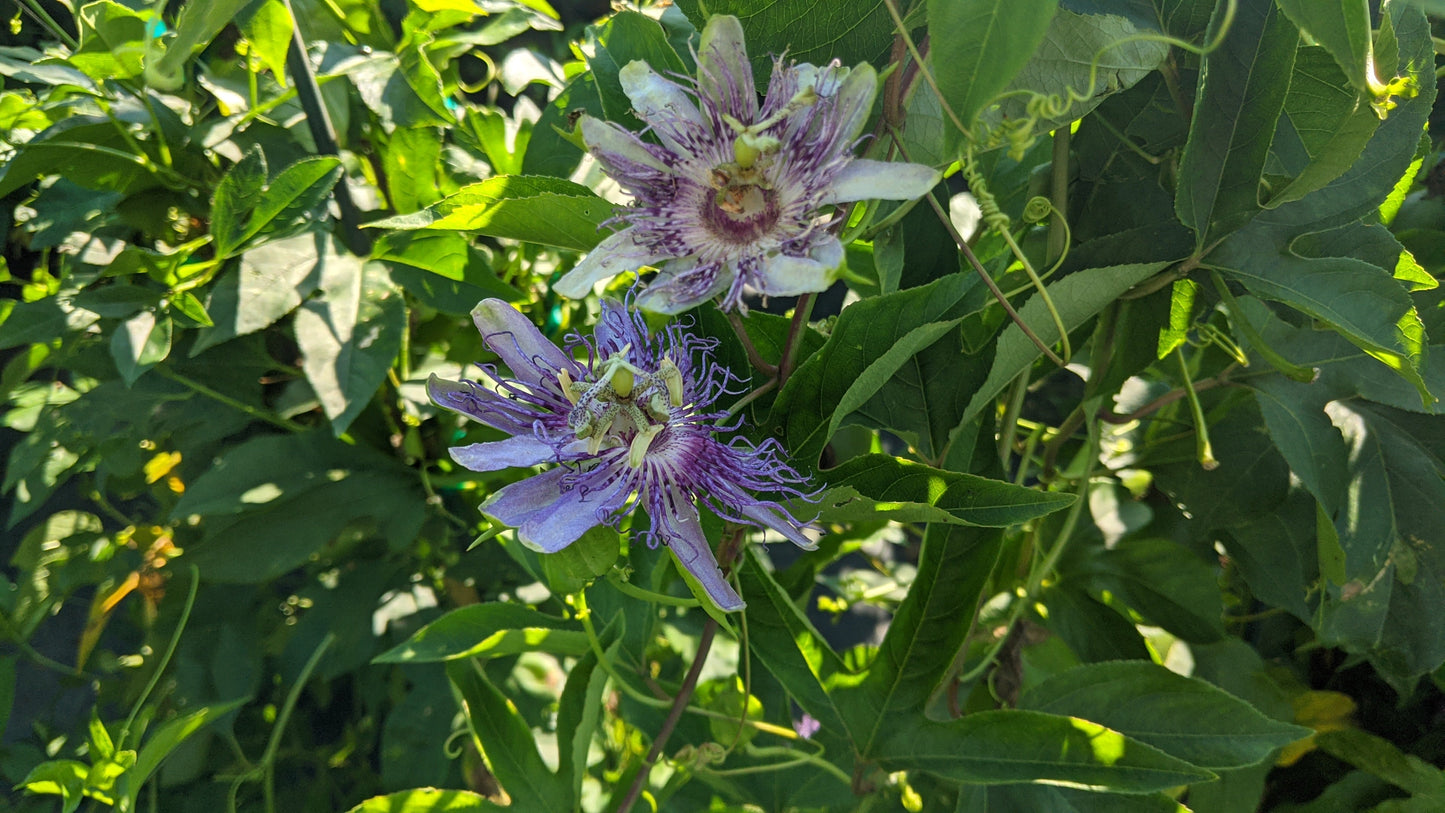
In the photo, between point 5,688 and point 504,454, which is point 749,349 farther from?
point 5,688

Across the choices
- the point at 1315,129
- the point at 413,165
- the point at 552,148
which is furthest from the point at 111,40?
the point at 1315,129

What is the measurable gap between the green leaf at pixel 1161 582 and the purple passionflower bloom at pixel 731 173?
45 centimetres

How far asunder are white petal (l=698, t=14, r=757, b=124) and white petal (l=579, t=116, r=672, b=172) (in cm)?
4

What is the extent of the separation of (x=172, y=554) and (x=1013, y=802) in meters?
0.80

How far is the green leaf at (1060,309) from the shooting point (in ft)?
1.58

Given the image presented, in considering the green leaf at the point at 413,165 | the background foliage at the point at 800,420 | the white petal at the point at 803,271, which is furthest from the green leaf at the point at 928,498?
the green leaf at the point at 413,165

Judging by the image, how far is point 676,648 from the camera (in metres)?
0.97

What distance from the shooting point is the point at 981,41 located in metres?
0.36

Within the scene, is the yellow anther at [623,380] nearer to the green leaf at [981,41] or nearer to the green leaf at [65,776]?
the green leaf at [981,41]

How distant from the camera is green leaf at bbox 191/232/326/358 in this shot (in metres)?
0.68

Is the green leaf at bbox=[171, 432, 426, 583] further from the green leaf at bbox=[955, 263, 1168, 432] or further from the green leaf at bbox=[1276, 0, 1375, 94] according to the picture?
the green leaf at bbox=[1276, 0, 1375, 94]

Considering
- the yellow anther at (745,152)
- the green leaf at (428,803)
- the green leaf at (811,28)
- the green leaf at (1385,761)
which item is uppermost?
the green leaf at (811,28)

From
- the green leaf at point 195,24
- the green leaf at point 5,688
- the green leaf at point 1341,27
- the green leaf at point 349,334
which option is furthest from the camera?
the green leaf at point 5,688

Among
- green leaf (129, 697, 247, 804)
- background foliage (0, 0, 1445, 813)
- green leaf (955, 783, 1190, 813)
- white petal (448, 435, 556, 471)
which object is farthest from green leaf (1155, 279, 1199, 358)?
green leaf (129, 697, 247, 804)
